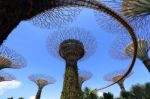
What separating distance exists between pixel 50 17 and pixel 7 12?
2.01 metres

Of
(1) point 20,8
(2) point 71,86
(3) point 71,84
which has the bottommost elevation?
(1) point 20,8

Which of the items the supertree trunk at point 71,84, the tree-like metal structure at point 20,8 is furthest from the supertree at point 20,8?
the supertree trunk at point 71,84

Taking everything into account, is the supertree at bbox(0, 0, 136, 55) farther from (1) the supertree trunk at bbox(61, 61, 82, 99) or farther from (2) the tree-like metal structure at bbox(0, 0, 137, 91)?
(1) the supertree trunk at bbox(61, 61, 82, 99)

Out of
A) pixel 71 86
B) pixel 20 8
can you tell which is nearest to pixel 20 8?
pixel 20 8

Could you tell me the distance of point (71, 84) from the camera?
17.3 m

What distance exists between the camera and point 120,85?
34.0 metres

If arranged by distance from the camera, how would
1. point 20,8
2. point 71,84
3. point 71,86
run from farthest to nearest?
point 71,84
point 71,86
point 20,8

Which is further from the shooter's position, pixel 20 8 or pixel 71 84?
pixel 71 84

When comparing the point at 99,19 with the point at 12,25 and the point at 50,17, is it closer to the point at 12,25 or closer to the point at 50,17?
the point at 50,17

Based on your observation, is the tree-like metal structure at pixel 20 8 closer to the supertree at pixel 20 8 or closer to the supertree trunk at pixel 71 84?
the supertree at pixel 20 8

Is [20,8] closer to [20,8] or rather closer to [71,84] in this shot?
[20,8]

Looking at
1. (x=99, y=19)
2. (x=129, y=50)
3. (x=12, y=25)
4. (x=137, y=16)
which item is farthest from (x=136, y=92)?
(x=12, y=25)

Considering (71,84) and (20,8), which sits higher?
(71,84)

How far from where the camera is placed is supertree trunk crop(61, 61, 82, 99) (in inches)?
651
